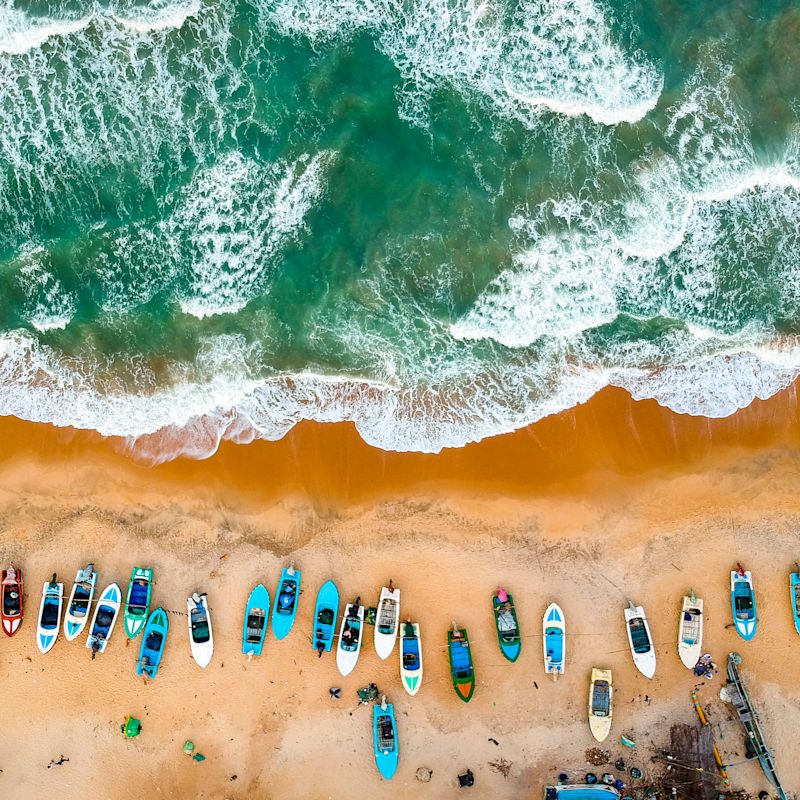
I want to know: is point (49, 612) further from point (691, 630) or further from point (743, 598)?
point (743, 598)

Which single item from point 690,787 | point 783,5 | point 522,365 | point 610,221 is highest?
point 783,5

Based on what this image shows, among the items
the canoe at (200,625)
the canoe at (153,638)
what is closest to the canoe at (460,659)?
the canoe at (200,625)

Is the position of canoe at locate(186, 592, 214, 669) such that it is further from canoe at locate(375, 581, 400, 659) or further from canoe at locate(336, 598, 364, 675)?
canoe at locate(375, 581, 400, 659)

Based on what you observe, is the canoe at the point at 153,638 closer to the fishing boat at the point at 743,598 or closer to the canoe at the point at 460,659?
the canoe at the point at 460,659

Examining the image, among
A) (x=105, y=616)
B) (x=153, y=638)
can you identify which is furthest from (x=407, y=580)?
(x=105, y=616)

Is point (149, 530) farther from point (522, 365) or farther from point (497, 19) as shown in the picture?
point (497, 19)

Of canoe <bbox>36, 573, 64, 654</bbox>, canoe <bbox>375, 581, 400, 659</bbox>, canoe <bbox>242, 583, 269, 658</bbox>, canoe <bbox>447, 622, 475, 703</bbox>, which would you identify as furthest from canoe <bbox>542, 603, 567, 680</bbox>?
canoe <bbox>36, 573, 64, 654</bbox>

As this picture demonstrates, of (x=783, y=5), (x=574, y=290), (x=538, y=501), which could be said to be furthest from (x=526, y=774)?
(x=783, y=5)
